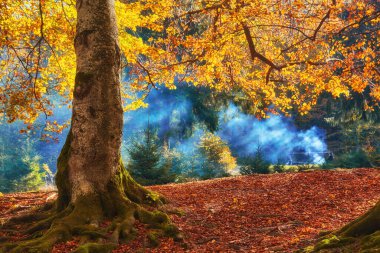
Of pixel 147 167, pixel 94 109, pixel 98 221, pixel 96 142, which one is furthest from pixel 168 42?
pixel 98 221

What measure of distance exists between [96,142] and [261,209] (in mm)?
3930

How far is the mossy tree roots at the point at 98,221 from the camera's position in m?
5.40

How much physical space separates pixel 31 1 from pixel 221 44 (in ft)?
19.4

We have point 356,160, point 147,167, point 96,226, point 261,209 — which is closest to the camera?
point 96,226

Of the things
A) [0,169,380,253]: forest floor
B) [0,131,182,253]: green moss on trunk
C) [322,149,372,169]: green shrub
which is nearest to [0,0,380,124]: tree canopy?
[0,169,380,253]: forest floor

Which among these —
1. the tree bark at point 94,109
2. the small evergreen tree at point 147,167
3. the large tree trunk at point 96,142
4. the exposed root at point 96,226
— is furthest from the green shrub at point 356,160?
the tree bark at point 94,109

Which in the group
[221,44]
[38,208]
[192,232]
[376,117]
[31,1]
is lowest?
[192,232]

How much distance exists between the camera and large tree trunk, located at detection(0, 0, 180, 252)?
6.39m

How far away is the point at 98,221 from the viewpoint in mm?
6219

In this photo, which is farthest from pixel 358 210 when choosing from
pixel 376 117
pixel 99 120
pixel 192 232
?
pixel 376 117

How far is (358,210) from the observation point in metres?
7.29

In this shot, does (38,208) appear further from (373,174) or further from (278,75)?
(278,75)

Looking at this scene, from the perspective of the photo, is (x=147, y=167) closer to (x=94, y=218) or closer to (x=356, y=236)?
(x=94, y=218)

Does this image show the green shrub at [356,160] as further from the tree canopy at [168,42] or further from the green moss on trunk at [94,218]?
the green moss on trunk at [94,218]
